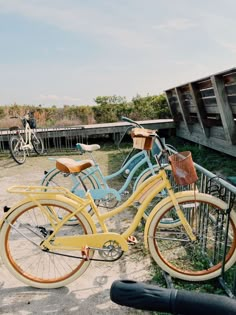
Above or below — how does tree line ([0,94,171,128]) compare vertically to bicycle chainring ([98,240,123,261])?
above

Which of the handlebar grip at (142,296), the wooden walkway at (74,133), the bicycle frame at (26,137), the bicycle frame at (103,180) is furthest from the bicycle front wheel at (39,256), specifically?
the wooden walkway at (74,133)

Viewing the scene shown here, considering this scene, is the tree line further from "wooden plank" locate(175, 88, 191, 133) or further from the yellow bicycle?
the yellow bicycle

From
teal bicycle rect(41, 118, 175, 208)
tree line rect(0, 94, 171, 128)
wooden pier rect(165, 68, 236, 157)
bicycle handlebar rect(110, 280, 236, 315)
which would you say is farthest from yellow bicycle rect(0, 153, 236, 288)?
tree line rect(0, 94, 171, 128)

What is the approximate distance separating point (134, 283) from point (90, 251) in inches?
75.7

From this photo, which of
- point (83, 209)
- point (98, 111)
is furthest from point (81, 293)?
point (98, 111)

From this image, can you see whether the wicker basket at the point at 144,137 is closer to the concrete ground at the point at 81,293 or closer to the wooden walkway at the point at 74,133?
the concrete ground at the point at 81,293

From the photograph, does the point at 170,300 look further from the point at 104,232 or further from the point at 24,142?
the point at 24,142

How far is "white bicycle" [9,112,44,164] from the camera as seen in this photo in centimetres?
780

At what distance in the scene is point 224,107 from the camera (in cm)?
489

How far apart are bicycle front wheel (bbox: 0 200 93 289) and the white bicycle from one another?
4.73m

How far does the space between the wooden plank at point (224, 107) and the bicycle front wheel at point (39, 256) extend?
303 centimetres

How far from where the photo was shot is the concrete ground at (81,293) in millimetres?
2258

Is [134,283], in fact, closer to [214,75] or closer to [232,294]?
[232,294]

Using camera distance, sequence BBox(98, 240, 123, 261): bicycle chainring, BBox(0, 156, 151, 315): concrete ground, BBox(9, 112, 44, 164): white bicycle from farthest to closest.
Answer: BBox(9, 112, 44, 164): white bicycle < BBox(98, 240, 123, 261): bicycle chainring < BBox(0, 156, 151, 315): concrete ground
